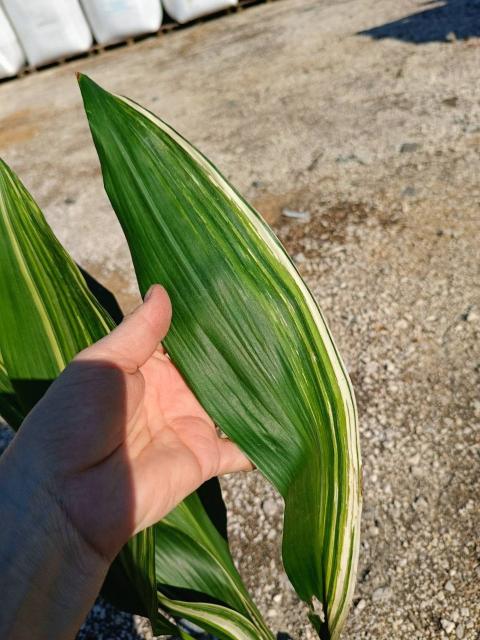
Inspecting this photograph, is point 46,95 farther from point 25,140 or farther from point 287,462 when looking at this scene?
point 287,462

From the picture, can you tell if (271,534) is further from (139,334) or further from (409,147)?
(409,147)

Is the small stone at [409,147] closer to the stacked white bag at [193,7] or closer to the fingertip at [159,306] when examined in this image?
the fingertip at [159,306]

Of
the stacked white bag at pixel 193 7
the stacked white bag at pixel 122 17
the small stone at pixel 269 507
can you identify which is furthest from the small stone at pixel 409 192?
the stacked white bag at pixel 122 17

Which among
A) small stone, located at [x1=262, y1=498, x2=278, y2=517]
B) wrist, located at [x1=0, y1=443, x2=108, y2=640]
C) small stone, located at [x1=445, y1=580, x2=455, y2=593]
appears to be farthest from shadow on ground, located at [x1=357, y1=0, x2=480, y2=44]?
wrist, located at [x1=0, y1=443, x2=108, y2=640]

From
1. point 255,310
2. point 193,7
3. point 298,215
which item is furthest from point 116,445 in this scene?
point 193,7

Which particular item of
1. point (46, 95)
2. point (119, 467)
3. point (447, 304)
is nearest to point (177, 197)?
point (119, 467)

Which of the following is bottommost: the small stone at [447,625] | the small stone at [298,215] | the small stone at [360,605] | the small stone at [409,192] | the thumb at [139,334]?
the small stone at [447,625]
